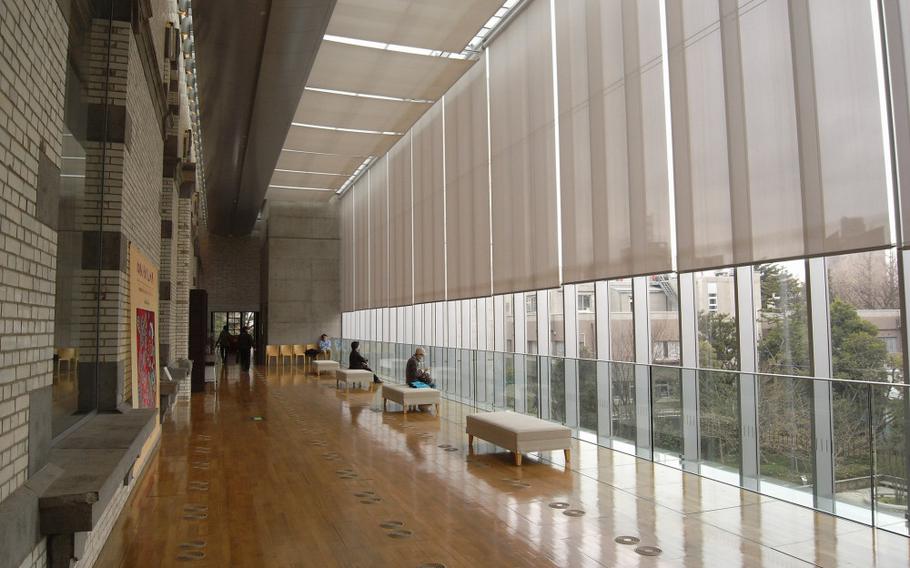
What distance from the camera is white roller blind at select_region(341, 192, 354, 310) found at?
23.8 meters

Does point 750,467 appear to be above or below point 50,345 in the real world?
below

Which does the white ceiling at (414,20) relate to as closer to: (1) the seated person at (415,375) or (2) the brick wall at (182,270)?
(2) the brick wall at (182,270)

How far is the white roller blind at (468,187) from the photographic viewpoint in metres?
11.6

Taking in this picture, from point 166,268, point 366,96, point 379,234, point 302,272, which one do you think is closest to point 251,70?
point 166,268

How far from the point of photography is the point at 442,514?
200 inches

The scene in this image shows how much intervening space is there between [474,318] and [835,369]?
8.59 metres

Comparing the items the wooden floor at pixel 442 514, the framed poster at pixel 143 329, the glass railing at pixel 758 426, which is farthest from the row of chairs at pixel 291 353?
the glass railing at pixel 758 426

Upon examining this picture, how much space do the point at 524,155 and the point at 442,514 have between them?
654 cm

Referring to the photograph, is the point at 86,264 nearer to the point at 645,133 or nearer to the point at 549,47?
the point at 645,133

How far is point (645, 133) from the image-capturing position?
7273mm

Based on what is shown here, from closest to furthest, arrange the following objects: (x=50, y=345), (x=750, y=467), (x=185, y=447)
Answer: (x=50, y=345)
(x=750, y=467)
(x=185, y=447)

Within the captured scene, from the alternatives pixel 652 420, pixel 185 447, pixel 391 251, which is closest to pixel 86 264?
pixel 185 447

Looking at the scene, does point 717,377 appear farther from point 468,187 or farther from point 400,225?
point 400,225

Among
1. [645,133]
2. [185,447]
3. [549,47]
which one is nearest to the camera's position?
[645,133]
